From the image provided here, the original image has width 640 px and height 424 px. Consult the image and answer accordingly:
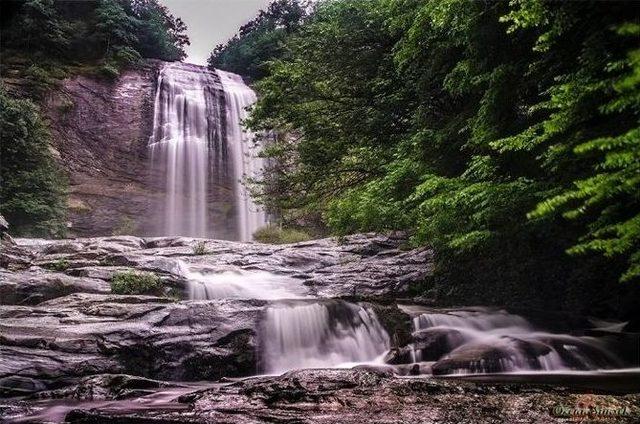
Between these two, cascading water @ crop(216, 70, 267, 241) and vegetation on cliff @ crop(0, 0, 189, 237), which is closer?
vegetation on cliff @ crop(0, 0, 189, 237)

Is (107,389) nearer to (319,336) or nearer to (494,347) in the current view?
(319,336)

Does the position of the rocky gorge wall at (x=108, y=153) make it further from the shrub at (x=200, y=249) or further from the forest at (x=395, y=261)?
the shrub at (x=200, y=249)

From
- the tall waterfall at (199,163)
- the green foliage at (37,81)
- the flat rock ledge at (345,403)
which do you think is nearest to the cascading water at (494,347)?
the flat rock ledge at (345,403)

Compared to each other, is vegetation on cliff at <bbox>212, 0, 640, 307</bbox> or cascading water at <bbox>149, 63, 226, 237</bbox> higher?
cascading water at <bbox>149, 63, 226, 237</bbox>

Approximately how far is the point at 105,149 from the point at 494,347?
2312cm

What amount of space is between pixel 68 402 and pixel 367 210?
5522mm

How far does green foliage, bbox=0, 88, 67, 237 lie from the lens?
16891 mm

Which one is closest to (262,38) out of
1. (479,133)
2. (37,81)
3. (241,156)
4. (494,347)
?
(241,156)

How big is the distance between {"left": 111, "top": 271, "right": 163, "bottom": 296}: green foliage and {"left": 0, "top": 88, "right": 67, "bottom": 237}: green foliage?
8589 millimetres

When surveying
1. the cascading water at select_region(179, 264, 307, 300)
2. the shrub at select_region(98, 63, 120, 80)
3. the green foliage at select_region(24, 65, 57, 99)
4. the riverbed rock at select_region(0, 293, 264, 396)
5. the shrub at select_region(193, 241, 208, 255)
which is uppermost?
the shrub at select_region(98, 63, 120, 80)

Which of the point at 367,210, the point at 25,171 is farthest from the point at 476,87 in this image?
the point at 25,171

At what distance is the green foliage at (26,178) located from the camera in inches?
665

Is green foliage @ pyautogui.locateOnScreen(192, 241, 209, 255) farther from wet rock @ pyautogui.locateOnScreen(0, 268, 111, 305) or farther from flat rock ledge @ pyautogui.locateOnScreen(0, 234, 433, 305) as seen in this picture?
wet rock @ pyautogui.locateOnScreen(0, 268, 111, 305)

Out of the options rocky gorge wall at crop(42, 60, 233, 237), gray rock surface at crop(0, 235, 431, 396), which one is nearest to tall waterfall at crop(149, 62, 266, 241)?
rocky gorge wall at crop(42, 60, 233, 237)
